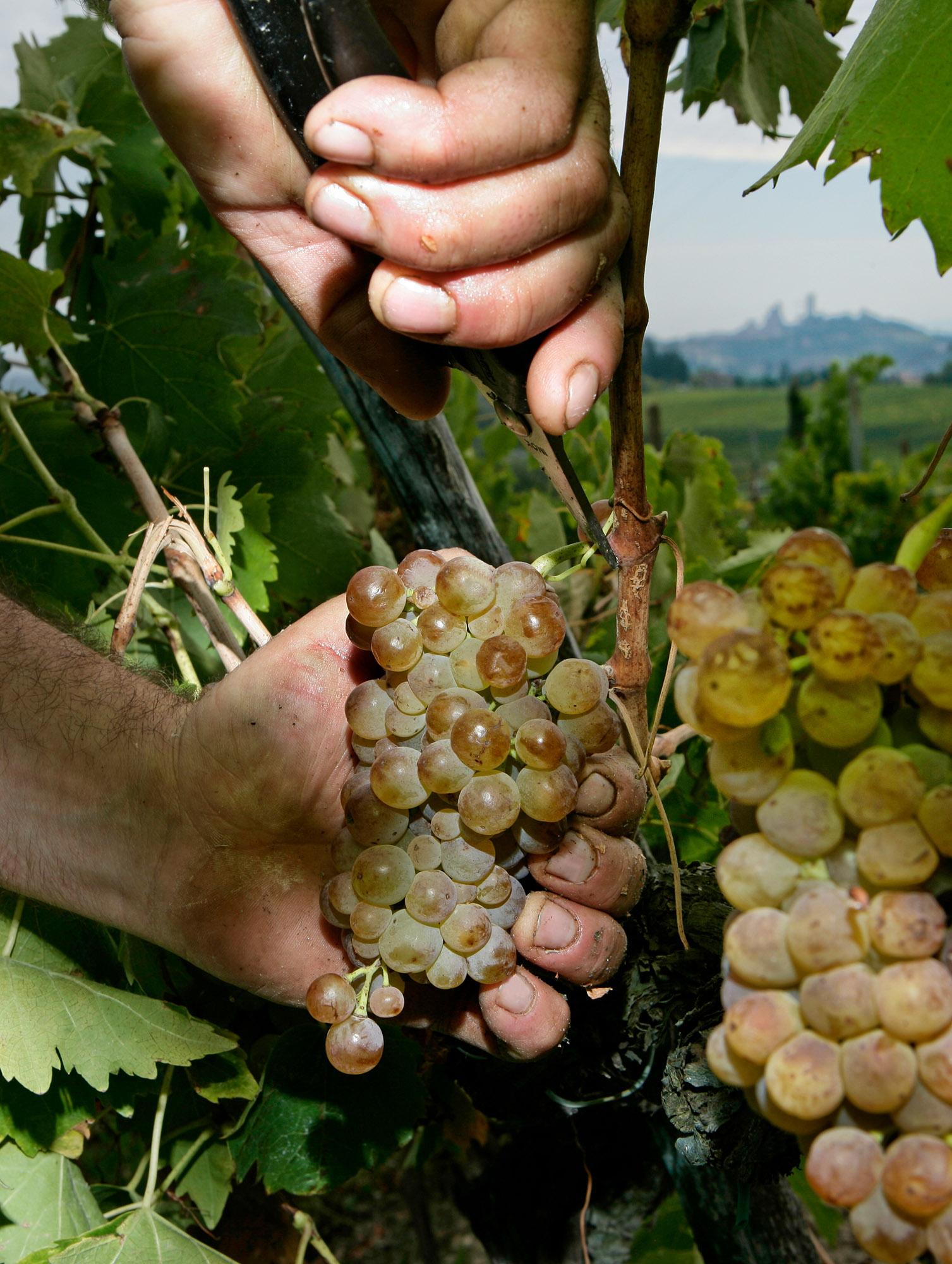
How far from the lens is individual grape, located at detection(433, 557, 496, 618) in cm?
60

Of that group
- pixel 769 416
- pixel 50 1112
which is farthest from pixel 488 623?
pixel 769 416

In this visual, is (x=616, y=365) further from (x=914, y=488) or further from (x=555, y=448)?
(x=914, y=488)

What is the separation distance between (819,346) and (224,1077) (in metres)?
17.9

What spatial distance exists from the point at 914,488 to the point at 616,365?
0.18 meters

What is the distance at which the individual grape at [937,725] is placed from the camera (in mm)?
388

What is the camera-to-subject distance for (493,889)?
0.62 m

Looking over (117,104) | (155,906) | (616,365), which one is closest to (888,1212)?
(616,365)

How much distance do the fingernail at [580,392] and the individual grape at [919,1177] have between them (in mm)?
368

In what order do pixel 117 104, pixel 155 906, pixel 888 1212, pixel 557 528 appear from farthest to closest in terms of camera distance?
pixel 557 528, pixel 117 104, pixel 155 906, pixel 888 1212

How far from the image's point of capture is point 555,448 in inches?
23.1

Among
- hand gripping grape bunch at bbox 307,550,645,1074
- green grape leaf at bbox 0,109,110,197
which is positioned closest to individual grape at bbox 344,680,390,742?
hand gripping grape bunch at bbox 307,550,645,1074

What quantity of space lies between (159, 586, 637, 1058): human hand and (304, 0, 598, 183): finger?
35 centimetres

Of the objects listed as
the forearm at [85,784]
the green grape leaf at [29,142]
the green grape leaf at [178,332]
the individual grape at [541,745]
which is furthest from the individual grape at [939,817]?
the green grape leaf at [29,142]

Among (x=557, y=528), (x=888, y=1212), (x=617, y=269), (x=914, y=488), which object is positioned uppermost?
(x=617, y=269)
